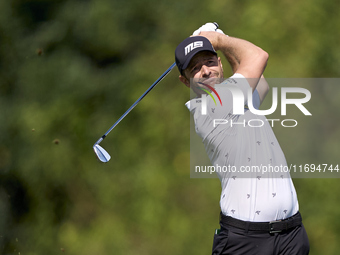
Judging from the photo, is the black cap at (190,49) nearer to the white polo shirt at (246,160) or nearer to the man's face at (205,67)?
the man's face at (205,67)

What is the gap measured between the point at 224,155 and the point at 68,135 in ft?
6.04

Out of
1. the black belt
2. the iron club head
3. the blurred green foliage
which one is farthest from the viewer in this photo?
the blurred green foliage

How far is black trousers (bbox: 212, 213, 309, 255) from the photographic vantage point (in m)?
1.73

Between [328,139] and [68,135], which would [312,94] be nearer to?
[328,139]

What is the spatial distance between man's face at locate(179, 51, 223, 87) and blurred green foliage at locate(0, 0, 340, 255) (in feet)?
4.69

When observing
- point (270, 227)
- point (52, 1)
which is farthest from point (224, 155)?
point (52, 1)

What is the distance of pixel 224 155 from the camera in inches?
70.4

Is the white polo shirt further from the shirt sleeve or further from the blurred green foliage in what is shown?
the blurred green foliage

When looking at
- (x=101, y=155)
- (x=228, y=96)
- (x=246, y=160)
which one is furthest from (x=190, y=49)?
(x=101, y=155)

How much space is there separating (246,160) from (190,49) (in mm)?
424

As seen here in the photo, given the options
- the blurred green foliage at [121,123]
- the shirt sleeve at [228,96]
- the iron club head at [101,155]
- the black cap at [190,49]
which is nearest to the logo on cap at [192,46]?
the black cap at [190,49]

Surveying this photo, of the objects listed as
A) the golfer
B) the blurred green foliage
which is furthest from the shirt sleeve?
the blurred green foliage

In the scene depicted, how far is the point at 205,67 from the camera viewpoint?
5.93 ft

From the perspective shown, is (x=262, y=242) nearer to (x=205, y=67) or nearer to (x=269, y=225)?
(x=269, y=225)
